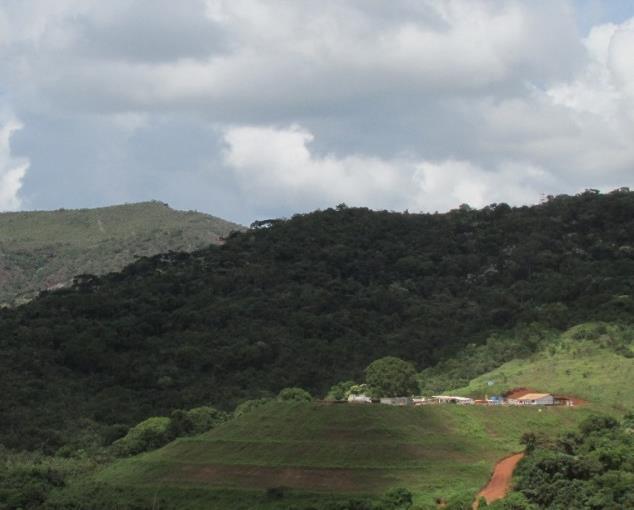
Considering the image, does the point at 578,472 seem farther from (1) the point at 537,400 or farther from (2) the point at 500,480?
(1) the point at 537,400

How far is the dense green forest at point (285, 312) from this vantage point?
139500 mm

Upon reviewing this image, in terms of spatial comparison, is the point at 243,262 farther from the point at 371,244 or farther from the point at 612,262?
the point at 612,262

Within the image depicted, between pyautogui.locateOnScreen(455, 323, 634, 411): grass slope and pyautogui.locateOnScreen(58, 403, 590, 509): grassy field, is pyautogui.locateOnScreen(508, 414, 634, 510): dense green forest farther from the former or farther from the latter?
pyautogui.locateOnScreen(455, 323, 634, 411): grass slope

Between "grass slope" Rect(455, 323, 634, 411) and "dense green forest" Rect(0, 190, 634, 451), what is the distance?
846cm

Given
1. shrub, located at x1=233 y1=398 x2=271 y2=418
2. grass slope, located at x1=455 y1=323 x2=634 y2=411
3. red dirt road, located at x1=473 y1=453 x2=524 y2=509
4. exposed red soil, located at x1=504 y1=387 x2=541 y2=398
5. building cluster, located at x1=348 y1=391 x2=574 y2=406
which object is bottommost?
red dirt road, located at x1=473 y1=453 x2=524 y2=509

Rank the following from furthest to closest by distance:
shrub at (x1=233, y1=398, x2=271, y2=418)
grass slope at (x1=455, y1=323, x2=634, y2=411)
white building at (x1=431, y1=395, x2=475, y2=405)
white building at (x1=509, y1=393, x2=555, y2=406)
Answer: shrub at (x1=233, y1=398, x2=271, y2=418) → grass slope at (x1=455, y1=323, x2=634, y2=411) → white building at (x1=509, y1=393, x2=555, y2=406) → white building at (x1=431, y1=395, x2=475, y2=405)

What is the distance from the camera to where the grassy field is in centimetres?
9181

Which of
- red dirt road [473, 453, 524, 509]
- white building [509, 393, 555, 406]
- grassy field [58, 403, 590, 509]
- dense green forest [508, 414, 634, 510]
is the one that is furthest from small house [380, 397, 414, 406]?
dense green forest [508, 414, 634, 510]

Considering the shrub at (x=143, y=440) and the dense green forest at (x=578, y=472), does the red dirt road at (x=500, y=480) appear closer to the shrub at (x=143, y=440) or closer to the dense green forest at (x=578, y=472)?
the dense green forest at (x=578, y=472)

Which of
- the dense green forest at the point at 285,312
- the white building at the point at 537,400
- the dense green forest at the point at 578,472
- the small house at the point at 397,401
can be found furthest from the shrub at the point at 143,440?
the dense green forest at the point at 578,472

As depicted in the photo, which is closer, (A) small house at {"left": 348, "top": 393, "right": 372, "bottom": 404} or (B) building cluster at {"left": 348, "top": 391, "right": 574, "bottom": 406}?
(B) building cluster at {"left": 348, "top": 391, "right": 574, "bottom": 406}

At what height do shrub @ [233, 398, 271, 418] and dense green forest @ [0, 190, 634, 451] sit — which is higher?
dense green forest @ [0, 190, 634, 451]

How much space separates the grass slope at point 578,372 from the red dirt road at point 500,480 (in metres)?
18.2

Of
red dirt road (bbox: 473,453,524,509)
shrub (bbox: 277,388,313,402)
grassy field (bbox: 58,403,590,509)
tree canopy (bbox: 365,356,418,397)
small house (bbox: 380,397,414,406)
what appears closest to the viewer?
red dirt road (bbox: 473,453,524,509)
